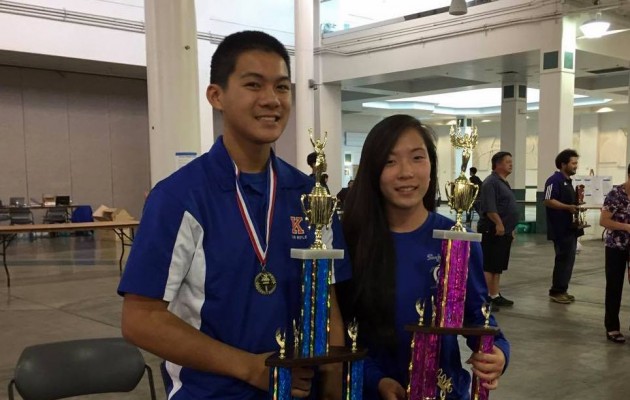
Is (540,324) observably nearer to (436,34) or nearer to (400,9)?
(436,34)

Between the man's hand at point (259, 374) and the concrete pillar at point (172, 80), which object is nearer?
the man's hand at point (259, 374)

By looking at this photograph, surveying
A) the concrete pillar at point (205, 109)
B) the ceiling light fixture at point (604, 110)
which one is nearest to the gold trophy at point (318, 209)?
the concrete pillar at point (205, 109)

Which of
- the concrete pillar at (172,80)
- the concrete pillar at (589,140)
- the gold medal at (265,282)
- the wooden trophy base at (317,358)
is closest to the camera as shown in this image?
the wooden trophy base at (317,358)

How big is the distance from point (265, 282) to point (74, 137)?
50.6 feet

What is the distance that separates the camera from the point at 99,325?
17.7ft

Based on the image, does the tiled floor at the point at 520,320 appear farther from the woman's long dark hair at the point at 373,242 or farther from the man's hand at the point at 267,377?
the man's hand at the point at 267,377

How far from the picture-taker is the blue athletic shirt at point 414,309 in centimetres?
152

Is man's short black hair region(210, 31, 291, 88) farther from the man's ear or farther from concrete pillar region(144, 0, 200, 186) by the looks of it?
concrete pillar region(144, 0, 200, 186)

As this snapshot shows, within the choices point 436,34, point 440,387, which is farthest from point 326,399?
point 436,34

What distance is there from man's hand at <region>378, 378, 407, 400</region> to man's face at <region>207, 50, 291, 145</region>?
0.71 m

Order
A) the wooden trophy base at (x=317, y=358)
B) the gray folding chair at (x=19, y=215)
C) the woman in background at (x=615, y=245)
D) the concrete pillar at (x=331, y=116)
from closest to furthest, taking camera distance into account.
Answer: the wooden trophy base at (x=317, y=358)
the woman in background at (x=615, y=245)
the gray folding chair at (x=19, y=215)
the concrete pillar at (x=331, y=116)

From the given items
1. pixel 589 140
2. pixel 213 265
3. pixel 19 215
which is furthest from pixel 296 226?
pixel 589 140

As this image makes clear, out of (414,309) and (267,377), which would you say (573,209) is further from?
(267,377)

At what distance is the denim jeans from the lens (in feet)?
19.7
